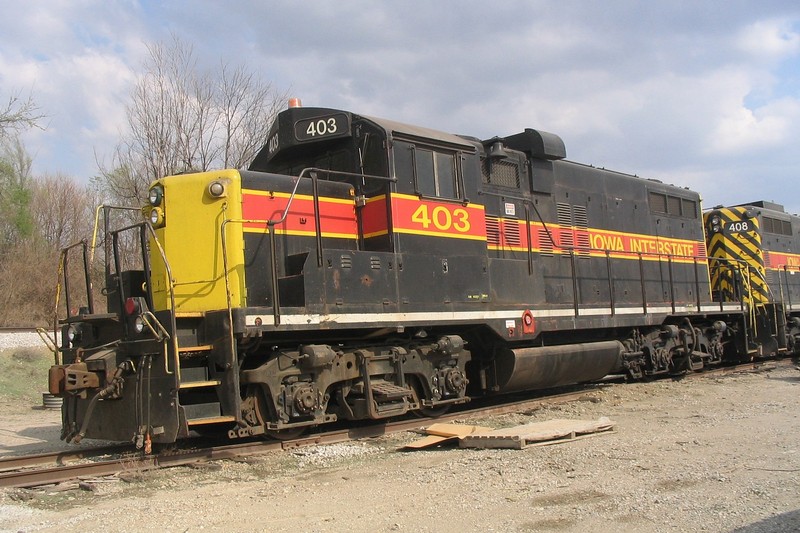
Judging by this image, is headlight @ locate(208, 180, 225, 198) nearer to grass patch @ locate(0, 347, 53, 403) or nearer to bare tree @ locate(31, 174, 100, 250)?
grass patch @ locate(0, 347, 53, 403)

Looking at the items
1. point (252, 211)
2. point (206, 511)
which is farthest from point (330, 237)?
point (206, 511)

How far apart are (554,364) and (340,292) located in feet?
13.1

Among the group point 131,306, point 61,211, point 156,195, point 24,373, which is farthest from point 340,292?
point 61,211

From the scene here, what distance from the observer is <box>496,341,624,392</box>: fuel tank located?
919 cm

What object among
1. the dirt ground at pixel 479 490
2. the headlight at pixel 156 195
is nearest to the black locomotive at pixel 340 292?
the headlight at pixel 156 195

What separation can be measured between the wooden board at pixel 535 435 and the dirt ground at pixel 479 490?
0.13 m

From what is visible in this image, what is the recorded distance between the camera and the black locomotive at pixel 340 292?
257 inches

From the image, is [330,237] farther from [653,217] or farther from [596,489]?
[653,217]

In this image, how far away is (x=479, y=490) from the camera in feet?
17.3

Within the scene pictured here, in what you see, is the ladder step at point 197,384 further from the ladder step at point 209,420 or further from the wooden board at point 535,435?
the wooden board at point 535,435

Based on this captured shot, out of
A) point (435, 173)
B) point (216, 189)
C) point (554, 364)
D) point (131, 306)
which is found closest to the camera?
point (131, 306)

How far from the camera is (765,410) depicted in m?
8.52

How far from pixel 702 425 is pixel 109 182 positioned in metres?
20.1

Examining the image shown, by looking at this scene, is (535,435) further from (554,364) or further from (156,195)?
(156,195)
